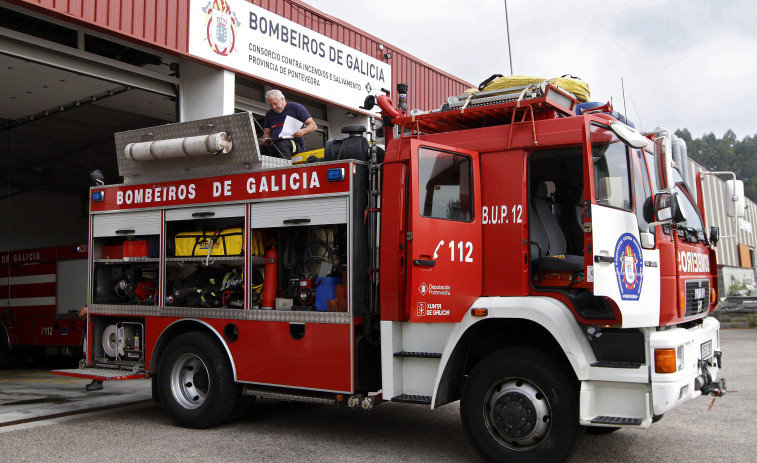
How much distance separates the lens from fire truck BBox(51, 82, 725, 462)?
5.06m

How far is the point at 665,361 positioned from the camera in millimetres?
4879

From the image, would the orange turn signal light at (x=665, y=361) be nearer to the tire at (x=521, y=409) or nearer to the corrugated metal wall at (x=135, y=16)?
the tire at (x=521, y=409)

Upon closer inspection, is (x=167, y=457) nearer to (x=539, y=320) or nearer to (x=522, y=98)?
(x=539, y=320)

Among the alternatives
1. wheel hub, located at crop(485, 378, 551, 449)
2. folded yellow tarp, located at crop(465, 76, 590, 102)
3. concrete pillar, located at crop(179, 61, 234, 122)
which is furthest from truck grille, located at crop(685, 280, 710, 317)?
concrete pillar, located at crop(179, 61, 234, 122)

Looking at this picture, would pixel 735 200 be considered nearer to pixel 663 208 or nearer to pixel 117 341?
pixel 663 208

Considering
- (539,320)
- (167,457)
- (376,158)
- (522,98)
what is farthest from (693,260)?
(167,457)

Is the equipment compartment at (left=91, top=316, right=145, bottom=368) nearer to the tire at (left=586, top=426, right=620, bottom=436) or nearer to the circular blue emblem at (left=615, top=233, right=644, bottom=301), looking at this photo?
the tire at (left=586, top=426, right=620, bottom=436)

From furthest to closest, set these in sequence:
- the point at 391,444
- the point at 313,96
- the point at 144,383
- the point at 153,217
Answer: the point at 313,96, the point at 144,383, the point at 153,217, the point at 391,444

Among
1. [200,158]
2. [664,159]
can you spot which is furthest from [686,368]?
[200,158]

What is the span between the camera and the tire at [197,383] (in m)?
6.92

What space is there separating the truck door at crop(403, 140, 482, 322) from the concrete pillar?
22.5 feet

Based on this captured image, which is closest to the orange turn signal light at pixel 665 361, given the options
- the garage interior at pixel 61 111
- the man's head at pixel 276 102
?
the man's head at pixel 276 102

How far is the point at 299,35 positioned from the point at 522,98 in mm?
8406

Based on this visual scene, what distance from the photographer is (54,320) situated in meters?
12.8
